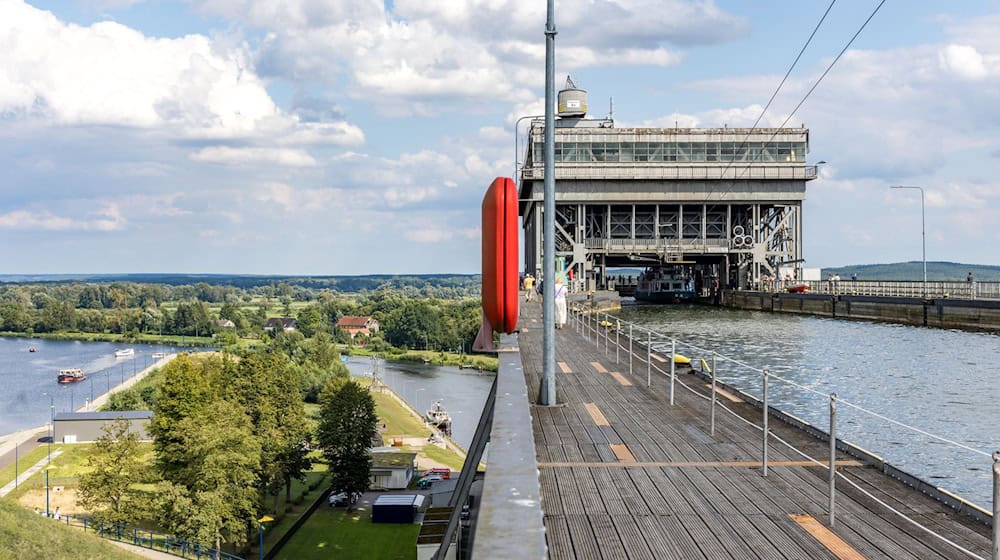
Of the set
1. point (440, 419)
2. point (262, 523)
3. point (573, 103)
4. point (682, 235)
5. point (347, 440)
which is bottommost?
point (262, 523)

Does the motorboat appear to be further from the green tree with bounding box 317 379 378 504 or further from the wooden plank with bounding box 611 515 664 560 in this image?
the wooden plank with bounding box 611 515 664 560

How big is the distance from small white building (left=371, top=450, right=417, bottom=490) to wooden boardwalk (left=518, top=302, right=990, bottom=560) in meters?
48.7

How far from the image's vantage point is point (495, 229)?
1036cm

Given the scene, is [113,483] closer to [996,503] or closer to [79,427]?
[79,427]

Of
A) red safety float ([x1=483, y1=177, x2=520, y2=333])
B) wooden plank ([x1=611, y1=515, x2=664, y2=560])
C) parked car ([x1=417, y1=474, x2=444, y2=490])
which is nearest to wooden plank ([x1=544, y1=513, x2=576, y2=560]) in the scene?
wooden plank ([x1=611, y1=515, x2=664, y2=560])

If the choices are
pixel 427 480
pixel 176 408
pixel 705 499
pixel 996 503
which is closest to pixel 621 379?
pixel 705 499

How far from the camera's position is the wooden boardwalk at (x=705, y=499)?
682cm

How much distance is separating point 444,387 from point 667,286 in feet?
116

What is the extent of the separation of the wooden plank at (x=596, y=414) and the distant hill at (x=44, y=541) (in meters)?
32.3

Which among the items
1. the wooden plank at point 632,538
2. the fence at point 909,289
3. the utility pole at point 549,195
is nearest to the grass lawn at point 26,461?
the utility pole at point 549,195

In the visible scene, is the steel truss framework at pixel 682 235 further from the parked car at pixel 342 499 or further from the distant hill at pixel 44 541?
the distant hill at pixel 44 541

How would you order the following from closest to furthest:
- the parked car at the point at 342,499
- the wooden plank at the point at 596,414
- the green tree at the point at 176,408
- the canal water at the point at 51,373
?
the wooden plank at the point at 596,414
the green tree at the point at 176,408
the parked car at the point at 342,499
the canal water at the point at 51,373

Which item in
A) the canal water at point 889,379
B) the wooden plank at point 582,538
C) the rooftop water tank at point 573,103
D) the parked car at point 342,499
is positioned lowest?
the parked car at point 342,499

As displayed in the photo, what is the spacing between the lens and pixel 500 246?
10.4m
